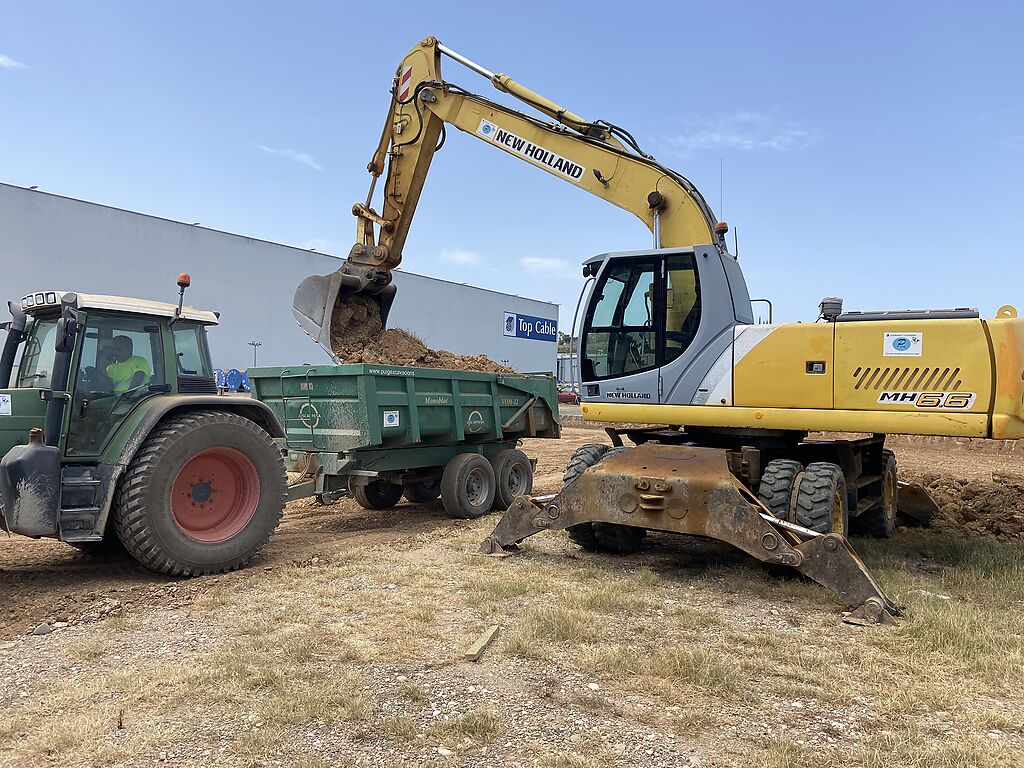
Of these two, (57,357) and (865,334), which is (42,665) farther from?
(865,334)

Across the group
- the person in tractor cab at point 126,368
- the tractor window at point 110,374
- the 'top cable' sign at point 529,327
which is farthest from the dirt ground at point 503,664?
the 'top cable' sign at point 529,327

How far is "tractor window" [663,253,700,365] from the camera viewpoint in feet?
21.7

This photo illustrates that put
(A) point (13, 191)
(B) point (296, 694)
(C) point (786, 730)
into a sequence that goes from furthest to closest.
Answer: (A) point (13, 191) < (B) point (296, 694) < (C) point (786, 730)

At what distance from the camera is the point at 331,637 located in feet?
15.0

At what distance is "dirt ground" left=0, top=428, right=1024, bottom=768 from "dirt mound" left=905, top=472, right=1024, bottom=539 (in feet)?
6.30

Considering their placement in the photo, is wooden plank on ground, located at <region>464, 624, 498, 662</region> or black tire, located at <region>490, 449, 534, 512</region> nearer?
wooden plank on ground, located at <region>464, 624, 498, 662</region>

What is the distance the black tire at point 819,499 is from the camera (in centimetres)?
582

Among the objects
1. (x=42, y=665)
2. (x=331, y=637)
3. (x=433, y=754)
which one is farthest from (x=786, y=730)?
(x=42, y=665)

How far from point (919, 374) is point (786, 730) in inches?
135

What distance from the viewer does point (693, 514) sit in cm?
570

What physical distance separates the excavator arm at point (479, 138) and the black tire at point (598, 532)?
225cm

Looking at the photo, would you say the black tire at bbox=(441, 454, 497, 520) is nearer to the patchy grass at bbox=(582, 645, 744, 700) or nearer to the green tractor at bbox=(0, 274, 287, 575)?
the green tractor at bbox=(0, 274, 287, 575)

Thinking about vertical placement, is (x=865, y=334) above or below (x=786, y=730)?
above

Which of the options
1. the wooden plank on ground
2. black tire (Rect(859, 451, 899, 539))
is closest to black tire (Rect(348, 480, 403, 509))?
the wooden plank on ground
